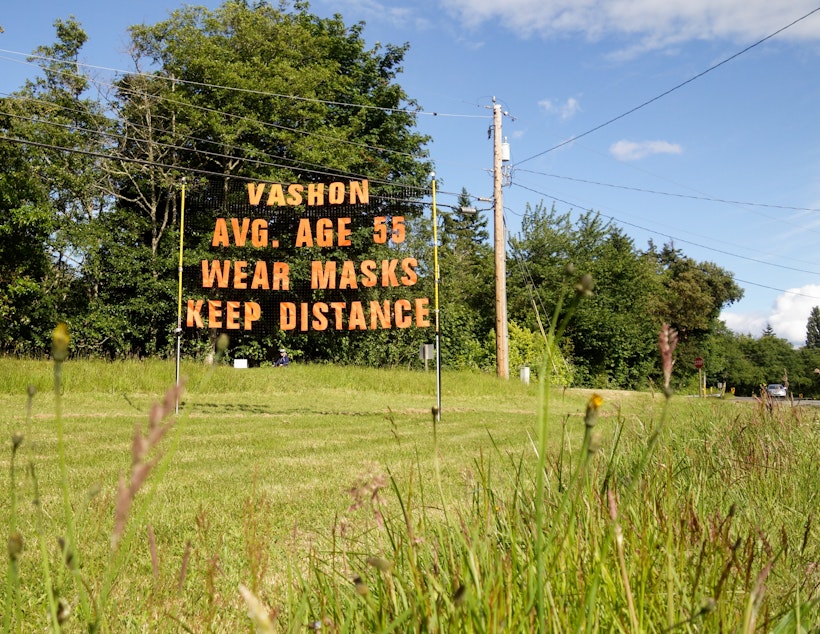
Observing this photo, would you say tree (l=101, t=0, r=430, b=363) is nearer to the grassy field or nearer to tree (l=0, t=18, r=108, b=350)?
tree (l=0, t=18, r=108, b=350)

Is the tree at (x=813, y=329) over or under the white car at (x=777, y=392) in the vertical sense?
over

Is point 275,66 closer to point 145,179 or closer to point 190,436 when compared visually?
point 145,179

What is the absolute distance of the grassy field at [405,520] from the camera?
3.75ft

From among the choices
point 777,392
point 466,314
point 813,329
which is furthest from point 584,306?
point 813,329

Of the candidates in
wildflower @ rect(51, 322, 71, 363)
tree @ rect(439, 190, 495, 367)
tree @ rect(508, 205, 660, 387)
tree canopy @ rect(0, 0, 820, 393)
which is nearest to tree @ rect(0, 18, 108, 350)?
tree canopy @ rect(0, 0, 820, 393)

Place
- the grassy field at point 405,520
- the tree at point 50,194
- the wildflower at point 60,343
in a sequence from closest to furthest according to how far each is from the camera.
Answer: the wildflower at point 60,343 → the grassy field at point 405,520 → the tree at point 50,194

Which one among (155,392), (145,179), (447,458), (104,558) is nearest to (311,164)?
(145,179)

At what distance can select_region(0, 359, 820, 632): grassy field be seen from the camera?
114 cm

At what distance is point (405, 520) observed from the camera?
1560mm

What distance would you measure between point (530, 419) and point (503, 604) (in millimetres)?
10638

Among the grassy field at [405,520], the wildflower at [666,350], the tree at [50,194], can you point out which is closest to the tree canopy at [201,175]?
the tree at [50,194]

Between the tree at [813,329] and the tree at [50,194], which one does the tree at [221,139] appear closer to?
the tree at [50,194]

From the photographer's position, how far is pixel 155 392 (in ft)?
46.5

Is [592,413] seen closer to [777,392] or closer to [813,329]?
[777,392]
